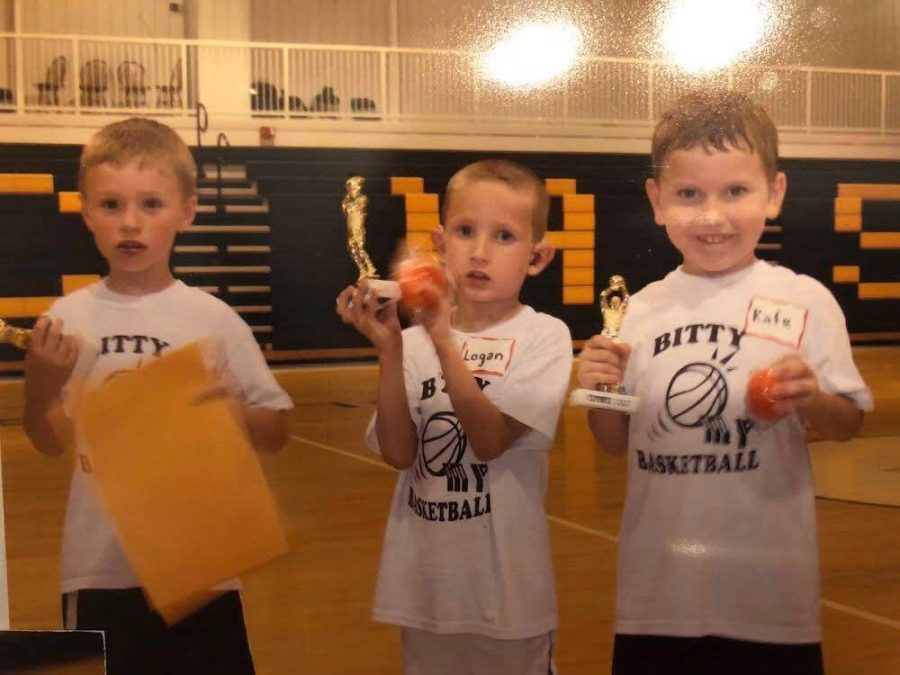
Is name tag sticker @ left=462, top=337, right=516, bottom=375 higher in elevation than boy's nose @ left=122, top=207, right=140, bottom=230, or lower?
lower

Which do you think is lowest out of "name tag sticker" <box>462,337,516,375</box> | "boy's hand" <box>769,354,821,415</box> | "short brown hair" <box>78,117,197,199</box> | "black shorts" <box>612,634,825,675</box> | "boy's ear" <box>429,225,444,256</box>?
"black shorts" <box>612,634,825,675</box>

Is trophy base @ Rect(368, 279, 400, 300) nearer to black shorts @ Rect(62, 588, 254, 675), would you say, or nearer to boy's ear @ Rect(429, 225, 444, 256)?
boy's ear @ Rect(429, 225, 444, 256)

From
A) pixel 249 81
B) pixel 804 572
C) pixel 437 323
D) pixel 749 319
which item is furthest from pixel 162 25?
pixel 804 572

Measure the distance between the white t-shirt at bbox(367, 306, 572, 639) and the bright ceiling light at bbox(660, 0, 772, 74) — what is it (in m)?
0.30

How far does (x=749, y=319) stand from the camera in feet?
4.15

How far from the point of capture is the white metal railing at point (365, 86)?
1208 millimetres

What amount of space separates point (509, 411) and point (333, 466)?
0.19 meters

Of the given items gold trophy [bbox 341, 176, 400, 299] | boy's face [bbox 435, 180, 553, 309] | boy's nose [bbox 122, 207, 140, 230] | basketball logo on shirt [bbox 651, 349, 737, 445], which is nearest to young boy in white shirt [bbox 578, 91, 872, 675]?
basketball logo on shirt [bbox 651, 349, 737, 445]

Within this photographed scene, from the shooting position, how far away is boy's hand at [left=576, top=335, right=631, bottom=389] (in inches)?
50.1

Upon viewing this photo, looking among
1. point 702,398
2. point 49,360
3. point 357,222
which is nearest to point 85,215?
point 49,360

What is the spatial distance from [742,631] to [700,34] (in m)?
0.61

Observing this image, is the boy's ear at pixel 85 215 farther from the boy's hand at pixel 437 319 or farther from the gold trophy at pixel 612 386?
the gold trophy at pixel 612 386

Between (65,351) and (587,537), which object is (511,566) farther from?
(65,351)

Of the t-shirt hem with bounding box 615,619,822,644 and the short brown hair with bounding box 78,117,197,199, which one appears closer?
the short brown hair with bounding box 78,117,197,199
